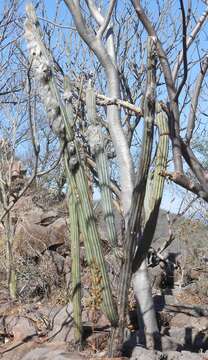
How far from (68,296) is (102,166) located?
3.16 m

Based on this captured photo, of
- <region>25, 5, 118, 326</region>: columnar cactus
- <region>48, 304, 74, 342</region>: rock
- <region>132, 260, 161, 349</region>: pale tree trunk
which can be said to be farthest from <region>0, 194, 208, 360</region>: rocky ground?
<region>25, 5, 118, 326</region>: columnar cactus

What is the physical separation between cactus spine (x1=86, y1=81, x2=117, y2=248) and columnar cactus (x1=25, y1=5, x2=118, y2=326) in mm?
194

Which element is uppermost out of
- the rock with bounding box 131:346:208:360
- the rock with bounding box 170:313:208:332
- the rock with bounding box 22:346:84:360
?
the rock with bounding box 170:313:208:332

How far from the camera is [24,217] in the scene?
534 inches

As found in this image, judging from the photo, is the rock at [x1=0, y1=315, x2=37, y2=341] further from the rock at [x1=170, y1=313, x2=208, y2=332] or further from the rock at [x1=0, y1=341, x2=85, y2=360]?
the rock at [x1=170, y1=313, x2=208, y2=332]

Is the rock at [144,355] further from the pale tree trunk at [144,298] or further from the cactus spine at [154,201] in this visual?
the pale tree trunk at [144,298]

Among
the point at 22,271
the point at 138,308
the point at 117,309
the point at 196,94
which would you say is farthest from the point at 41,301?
the point at 196,94

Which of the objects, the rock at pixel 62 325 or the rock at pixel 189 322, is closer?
the rock at pixel 62 325

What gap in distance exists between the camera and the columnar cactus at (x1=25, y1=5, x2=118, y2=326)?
5387 millimetres

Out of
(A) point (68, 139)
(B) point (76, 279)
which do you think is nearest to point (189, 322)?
(B) point (76, 279)

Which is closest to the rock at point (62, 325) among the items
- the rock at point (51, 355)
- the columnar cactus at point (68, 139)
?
the rock at point (51, 355)

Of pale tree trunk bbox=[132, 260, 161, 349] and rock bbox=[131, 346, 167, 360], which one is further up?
pale tree trunk bbox=[132, 260, 161, 349]

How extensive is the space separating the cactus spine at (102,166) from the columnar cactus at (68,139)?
0.64 feet

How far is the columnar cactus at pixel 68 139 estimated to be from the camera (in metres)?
5.39
